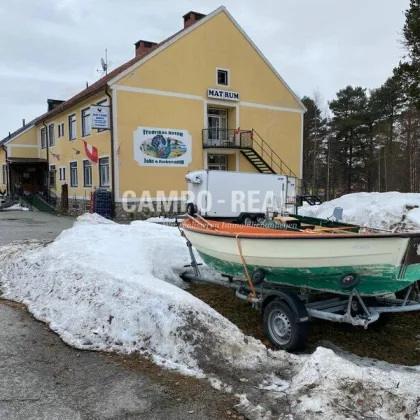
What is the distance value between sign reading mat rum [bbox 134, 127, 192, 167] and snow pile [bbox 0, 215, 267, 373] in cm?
1498

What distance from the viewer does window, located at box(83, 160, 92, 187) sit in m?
25.2

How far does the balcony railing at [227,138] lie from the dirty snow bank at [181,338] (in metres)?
17.9

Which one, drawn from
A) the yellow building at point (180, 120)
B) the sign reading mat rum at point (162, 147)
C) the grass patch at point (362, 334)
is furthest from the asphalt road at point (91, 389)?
the sign reading mat rum at point (162, 147)

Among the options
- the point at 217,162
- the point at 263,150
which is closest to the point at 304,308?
the point at 217,162

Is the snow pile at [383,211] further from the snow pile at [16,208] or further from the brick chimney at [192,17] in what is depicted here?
the snow pile at [16,208]

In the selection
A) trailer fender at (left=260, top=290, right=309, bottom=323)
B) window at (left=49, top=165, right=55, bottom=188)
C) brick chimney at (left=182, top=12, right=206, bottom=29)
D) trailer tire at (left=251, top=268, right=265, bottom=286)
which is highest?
brick chimney at (left=182, top=12, right=206, bottom=29)

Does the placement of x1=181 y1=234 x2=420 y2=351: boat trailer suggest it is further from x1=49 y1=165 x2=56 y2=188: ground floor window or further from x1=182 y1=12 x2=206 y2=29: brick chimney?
x1=49 y1=165 x2=56 y2=188: ground floor window

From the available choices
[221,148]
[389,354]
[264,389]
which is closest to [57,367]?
[264,389]

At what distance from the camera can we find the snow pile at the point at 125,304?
13.9 ft

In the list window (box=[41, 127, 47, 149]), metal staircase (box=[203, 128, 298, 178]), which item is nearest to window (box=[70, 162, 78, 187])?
window (box=[41, 127, 47, 149])

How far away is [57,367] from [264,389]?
2035 mm

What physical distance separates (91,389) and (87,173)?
23.4 meters

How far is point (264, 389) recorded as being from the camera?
3604mm

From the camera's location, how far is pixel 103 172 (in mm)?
23562
